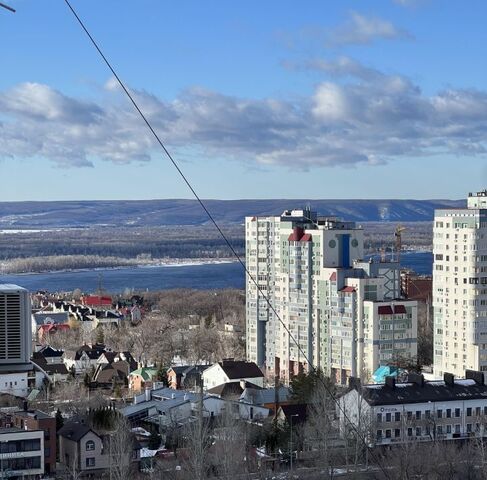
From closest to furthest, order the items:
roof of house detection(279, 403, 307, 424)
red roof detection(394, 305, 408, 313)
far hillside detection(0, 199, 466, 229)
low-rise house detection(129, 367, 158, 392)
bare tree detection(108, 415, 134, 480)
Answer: bare tree detection(108, 415, 134, 480) < roof of house detection(279, 403, 307, 424) < low-rise house detection(129, 367, 158, 392) < red roof detection(394, 305, 408, 313) < far hillside detection(0, 199, 466, 229)

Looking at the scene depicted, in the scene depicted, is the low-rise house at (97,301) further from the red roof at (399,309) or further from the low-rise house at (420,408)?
the low-rise house at (420,408)

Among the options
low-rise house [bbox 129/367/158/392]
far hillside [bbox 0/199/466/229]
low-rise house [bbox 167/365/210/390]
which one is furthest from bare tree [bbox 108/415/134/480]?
far hillside [bbox 0/199/466/229]

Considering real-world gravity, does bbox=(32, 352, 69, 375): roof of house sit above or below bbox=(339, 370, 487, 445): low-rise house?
below

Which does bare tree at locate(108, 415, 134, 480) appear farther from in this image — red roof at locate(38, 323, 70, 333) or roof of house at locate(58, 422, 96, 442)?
red roof at locate(38, 323, 70, 333)

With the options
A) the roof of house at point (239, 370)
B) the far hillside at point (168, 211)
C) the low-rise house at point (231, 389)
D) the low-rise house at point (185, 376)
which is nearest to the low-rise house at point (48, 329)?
the low-rise house at point (185, 376)

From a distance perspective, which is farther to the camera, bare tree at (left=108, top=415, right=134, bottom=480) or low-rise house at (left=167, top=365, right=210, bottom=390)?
low-rise house at (left=167, top=365, right=210, bottom=390)

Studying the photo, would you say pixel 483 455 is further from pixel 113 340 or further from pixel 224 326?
pixel 224 326
